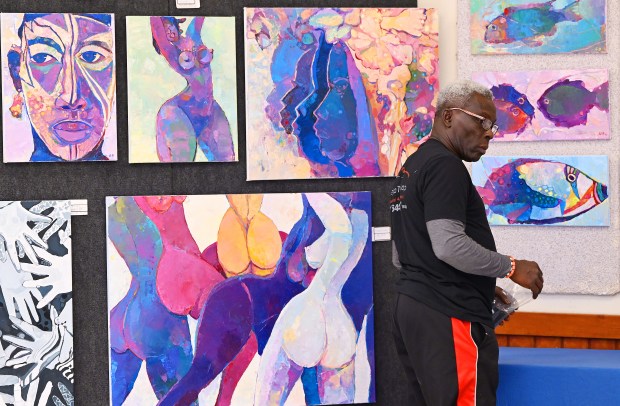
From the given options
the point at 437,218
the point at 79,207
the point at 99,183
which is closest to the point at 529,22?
the point at 437,218

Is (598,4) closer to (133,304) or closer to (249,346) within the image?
(249,346)

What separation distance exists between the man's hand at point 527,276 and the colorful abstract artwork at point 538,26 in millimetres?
1357

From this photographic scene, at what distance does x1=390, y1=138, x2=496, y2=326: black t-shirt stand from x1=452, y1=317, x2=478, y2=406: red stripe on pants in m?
0.04

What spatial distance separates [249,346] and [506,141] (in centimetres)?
138

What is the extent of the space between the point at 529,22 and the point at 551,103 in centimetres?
35

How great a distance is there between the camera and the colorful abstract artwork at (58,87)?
316 cm

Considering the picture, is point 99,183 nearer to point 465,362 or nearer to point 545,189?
point 465,362

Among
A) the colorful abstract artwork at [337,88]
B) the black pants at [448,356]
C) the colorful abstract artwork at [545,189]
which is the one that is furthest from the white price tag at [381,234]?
the black pants at [448,356]

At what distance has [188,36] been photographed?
10.6ft

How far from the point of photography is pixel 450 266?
2369 millimetres

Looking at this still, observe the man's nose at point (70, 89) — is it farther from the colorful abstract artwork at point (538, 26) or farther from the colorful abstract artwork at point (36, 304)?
the colorful abstract artwork at point (538, 26)

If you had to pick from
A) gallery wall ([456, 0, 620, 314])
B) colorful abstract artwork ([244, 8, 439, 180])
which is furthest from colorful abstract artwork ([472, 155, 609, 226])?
colorful abstract artwork ([244, 8, 439, 180])

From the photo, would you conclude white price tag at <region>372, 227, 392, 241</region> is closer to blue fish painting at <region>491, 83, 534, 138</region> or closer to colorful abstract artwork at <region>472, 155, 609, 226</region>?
colorful abstract artwork at <region>472, 155, 609, 226</region>

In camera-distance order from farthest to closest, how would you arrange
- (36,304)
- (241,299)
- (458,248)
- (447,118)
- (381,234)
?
(381,234) < (241,299) < (36,304) < (447,118) < (458,248)
